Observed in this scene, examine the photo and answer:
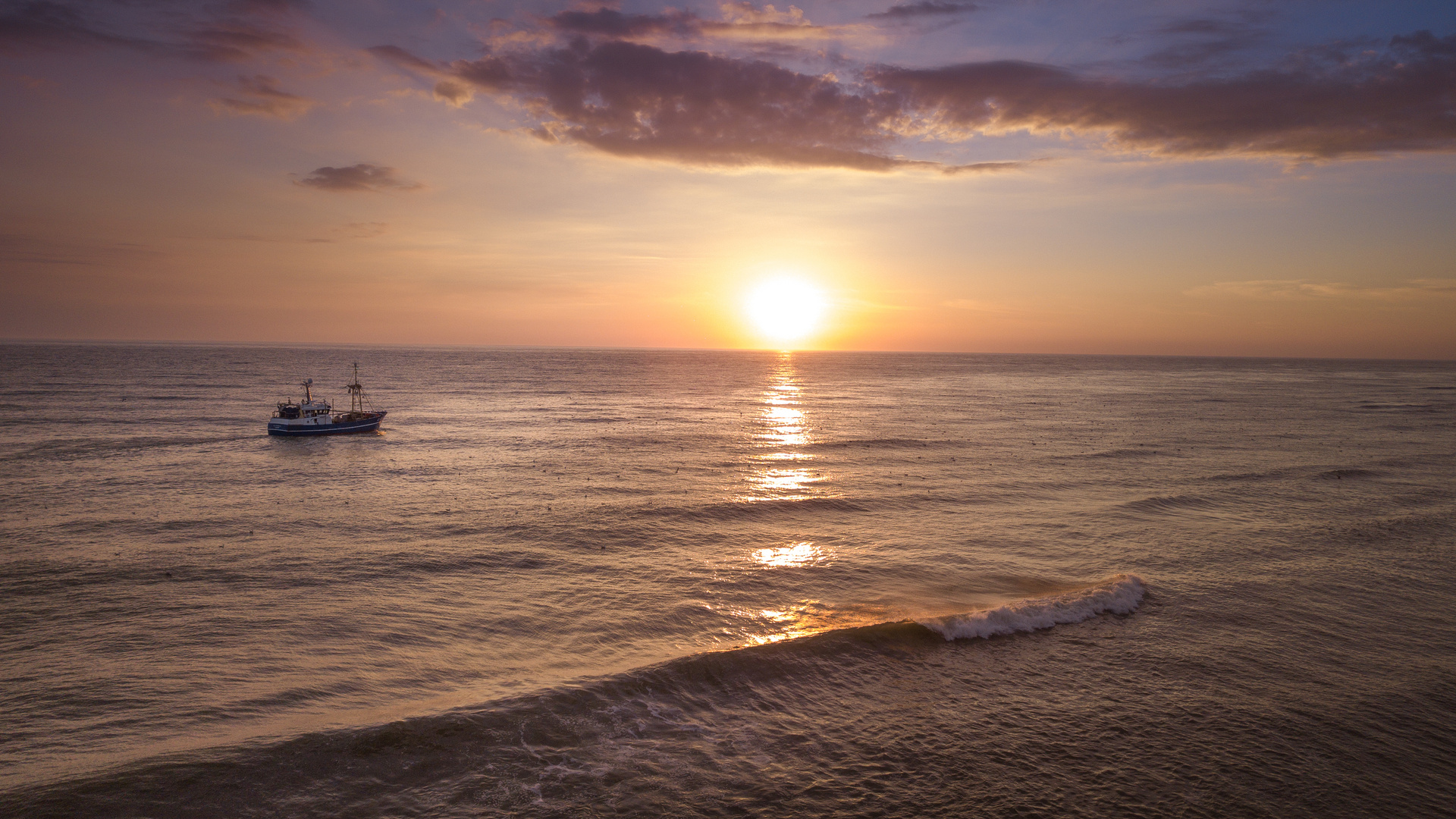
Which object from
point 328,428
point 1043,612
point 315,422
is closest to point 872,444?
point 1043,612

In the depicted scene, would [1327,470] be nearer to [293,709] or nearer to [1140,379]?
[293,709]

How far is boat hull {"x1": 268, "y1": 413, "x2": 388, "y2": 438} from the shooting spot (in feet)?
207

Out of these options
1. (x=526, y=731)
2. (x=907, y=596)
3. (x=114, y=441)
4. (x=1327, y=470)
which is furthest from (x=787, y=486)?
(x=114, y=441)

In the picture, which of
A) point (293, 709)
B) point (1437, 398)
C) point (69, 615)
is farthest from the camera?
point (1437, 398)

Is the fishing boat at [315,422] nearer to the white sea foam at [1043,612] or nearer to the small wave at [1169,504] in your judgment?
the white sea foam at [1043,612]

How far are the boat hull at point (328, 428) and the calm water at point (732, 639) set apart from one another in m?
16.9

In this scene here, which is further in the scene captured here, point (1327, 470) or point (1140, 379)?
point (1140, 379)

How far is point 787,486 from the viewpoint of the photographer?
40.0 meters

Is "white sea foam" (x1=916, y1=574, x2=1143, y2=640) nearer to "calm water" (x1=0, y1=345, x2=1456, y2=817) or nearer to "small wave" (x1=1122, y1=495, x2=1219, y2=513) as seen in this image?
"calm water" (x1=0, y1=345, x2=1456, y2=817)

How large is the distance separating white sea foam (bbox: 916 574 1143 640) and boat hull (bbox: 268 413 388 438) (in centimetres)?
6360

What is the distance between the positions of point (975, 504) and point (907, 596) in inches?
556

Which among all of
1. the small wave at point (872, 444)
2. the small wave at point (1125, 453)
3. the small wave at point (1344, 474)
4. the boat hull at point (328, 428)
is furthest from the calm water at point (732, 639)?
the boat hull at point (328, 428)

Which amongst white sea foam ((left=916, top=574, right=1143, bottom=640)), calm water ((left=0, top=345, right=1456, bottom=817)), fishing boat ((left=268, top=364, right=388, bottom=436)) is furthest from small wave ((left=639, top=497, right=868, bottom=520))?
fishing boat ((left=268, top=364, right=388, bottom=436))

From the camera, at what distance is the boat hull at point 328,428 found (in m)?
63.2
